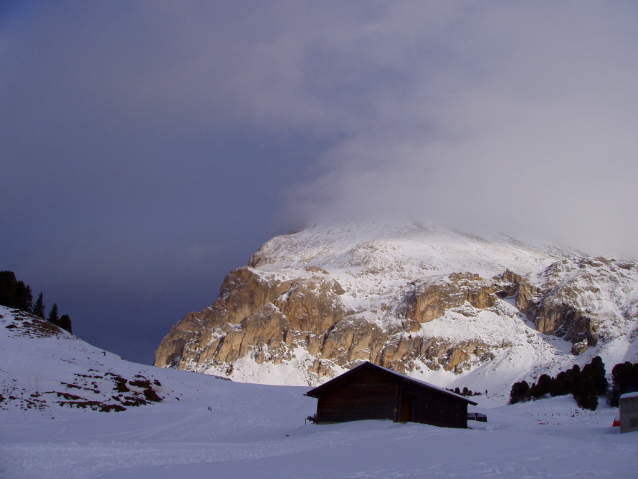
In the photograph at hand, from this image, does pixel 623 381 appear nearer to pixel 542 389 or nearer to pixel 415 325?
pixel 542 389

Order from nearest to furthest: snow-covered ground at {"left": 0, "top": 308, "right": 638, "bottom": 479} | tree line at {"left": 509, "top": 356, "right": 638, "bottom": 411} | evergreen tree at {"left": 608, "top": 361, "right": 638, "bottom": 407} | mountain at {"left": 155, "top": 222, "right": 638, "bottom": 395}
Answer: snow-covered ground at {"left": 0, "top": 308, "right": 638, "bottom": 479} < tree line at {"left": 509, "top": 356, "right": 638, "bottom": 411} < evergreen tree at {"left": 608, "top": 361, "right": 638, "bottom": 407} < mountain at {"left": 155, "top": 222, "right": 638, "bottom": 395}

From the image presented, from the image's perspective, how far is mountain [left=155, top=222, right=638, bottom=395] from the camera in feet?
413

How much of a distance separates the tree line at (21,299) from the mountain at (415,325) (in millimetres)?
64884

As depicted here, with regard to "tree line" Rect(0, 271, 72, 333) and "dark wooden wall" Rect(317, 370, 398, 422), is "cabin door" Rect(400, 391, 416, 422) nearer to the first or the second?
"dark wooden wall" Rect(317, 370, 398, 422)

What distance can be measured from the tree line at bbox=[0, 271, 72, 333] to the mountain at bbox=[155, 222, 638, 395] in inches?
2554

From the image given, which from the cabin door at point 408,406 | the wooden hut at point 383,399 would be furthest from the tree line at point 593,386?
the cabin door at point 408,406

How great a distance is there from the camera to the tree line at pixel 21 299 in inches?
2879

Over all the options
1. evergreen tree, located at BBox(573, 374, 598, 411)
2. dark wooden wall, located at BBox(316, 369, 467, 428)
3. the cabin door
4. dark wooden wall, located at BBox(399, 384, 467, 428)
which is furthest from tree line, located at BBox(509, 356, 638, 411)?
the cabin door

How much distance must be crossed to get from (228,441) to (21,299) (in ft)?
211

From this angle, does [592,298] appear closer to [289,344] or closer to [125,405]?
[289,344]

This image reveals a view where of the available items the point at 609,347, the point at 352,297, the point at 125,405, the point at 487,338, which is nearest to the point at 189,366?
the point at 352,297

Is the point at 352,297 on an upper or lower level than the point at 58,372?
upper

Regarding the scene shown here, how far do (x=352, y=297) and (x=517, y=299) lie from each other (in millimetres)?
51227

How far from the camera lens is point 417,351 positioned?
474 feet
